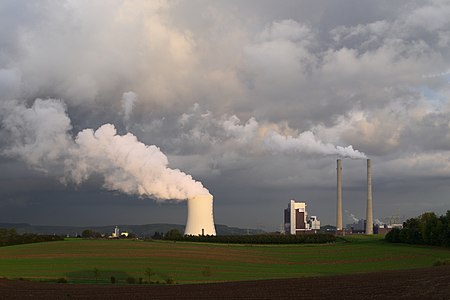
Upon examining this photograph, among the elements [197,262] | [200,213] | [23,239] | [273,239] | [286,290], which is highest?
[200,213]

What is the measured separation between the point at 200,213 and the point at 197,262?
19240 mm

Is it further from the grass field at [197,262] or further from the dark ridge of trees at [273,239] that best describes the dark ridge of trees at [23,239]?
the dark ridge of trees at [273,239]

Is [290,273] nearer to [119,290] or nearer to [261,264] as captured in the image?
[261,264]

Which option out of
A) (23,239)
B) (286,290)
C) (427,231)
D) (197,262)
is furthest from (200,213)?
(286,290)

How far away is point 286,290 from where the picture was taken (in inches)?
1719

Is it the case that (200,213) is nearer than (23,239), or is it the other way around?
(200,213)

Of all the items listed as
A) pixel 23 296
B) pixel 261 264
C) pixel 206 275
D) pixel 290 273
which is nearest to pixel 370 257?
pixel 261 264

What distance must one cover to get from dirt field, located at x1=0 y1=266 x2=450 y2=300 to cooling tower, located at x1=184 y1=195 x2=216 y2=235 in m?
52.5

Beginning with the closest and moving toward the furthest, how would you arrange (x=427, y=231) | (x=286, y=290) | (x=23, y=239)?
(x=286, y=290)
(x=427, y=231)
(x=23, y=239)

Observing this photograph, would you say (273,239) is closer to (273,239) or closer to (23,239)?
(273,239)

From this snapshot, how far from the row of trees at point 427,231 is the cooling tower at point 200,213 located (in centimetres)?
3714

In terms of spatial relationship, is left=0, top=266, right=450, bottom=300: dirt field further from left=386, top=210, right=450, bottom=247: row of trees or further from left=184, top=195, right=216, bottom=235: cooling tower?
left=386, top=210, right=450, bottom=247: row of trees

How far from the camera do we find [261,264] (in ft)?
281

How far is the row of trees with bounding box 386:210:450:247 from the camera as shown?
334 ft
